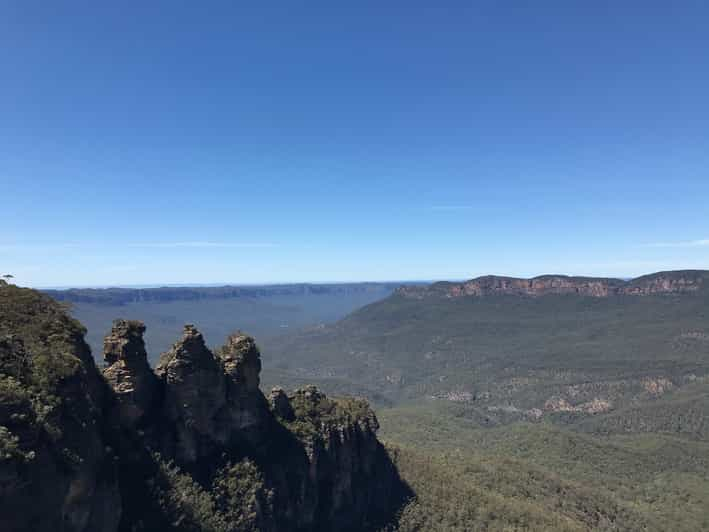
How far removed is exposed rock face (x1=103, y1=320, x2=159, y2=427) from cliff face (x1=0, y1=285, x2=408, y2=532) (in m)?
0.12

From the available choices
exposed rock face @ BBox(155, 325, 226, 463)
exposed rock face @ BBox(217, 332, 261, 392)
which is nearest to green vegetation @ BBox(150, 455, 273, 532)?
exposed rock face @ BBox(155, 325, 226, 463)

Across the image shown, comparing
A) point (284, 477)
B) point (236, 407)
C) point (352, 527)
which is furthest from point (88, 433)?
point (352, 527)

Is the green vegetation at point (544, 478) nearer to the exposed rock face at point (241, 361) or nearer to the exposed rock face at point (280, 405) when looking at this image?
the exposed rock face at point (280, 405)

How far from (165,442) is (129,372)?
327 inches

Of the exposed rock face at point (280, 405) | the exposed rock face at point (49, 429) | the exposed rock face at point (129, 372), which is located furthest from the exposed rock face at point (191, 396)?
the exposed rock face at point (280, 405)

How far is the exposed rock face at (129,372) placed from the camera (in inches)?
1598

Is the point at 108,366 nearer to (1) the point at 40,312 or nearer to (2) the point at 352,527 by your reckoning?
(1) the point at 40,312

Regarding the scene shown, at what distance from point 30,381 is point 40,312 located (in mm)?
11292

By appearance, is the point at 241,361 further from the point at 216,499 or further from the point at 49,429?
the point at 49,429

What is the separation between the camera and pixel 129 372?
41438mm

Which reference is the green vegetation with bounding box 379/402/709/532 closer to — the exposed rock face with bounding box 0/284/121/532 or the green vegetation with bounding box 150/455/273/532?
the green vegetation with bounding box 150/455/273/532

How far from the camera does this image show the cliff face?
87.0 ft

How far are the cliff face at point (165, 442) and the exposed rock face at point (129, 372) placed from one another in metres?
0.12

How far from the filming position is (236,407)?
51.0 metres
